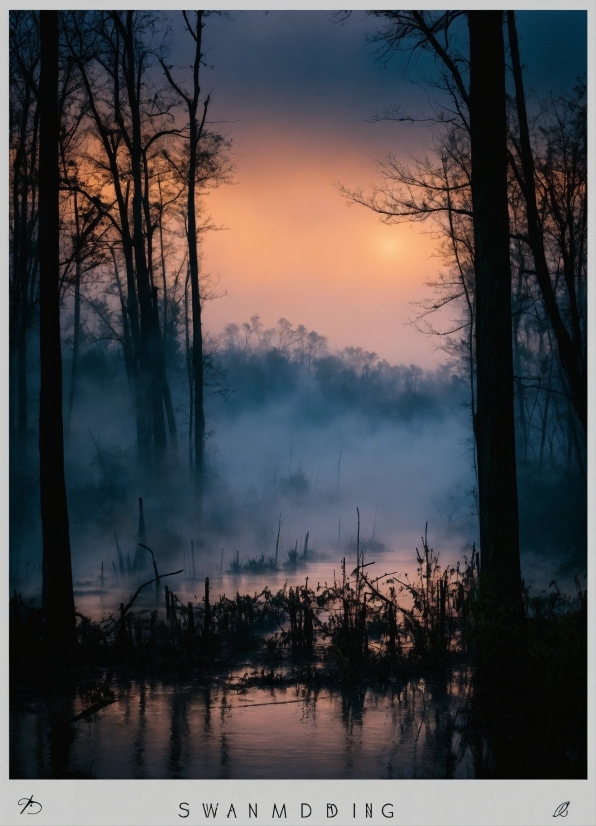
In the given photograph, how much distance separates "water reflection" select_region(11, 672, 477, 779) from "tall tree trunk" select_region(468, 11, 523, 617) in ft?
4.79

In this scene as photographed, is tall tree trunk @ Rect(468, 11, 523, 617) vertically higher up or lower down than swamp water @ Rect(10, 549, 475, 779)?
higher up

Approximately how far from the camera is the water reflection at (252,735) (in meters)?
5.71

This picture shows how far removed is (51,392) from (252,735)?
469 centimetres

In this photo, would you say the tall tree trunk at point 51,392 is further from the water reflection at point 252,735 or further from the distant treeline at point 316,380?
the distant treeline at point 316,380

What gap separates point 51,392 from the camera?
939 cm

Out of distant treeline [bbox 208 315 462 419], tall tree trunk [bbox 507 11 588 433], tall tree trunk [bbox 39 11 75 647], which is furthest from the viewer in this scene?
distant treeline [bbox 208 315 462 419]

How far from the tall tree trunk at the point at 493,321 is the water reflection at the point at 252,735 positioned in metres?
1.46

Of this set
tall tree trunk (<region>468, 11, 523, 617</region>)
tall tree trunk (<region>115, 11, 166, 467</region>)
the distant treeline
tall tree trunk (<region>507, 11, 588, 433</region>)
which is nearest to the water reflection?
tall tree trunk (<region>468, 11, 523, 617</region>)

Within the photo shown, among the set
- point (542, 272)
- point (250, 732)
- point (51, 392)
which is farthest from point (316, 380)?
point (250, 732)

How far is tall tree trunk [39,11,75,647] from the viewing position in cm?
920
